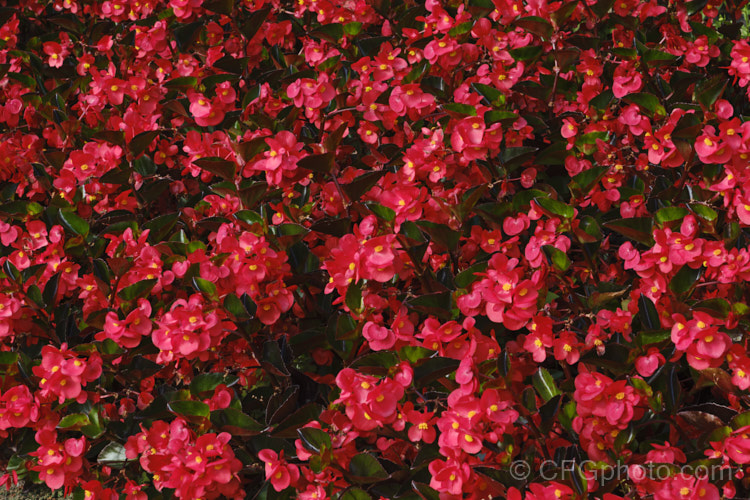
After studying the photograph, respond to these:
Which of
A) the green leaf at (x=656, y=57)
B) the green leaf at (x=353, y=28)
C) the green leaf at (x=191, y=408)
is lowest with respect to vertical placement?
the green leaf at (x=191, y=408)

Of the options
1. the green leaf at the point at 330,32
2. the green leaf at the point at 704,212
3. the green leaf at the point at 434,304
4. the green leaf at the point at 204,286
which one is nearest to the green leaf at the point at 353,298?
the green leaf at the point at 434,304

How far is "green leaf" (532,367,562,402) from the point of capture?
1717 millimetres

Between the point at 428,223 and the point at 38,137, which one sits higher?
the point at 428,223

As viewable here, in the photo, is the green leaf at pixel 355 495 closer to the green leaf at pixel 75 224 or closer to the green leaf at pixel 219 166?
the green leaf at pixel 219 166

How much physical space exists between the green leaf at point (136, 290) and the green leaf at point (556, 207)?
1118 mm

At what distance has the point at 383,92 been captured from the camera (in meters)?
2.32

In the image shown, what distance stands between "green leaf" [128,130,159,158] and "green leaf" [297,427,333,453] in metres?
1.20

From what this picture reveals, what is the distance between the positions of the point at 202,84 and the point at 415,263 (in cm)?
113

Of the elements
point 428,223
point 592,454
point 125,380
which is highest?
point 428,223

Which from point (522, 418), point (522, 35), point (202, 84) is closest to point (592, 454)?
point (522, 418)

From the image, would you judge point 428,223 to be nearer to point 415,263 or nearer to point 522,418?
point 415,263

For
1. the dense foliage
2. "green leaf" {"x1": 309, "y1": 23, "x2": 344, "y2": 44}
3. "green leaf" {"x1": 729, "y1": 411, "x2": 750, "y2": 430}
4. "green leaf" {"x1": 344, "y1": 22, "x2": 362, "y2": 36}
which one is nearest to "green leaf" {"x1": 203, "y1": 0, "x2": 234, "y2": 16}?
the dense foliage

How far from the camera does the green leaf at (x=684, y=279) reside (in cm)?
174

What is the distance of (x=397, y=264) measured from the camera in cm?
184
